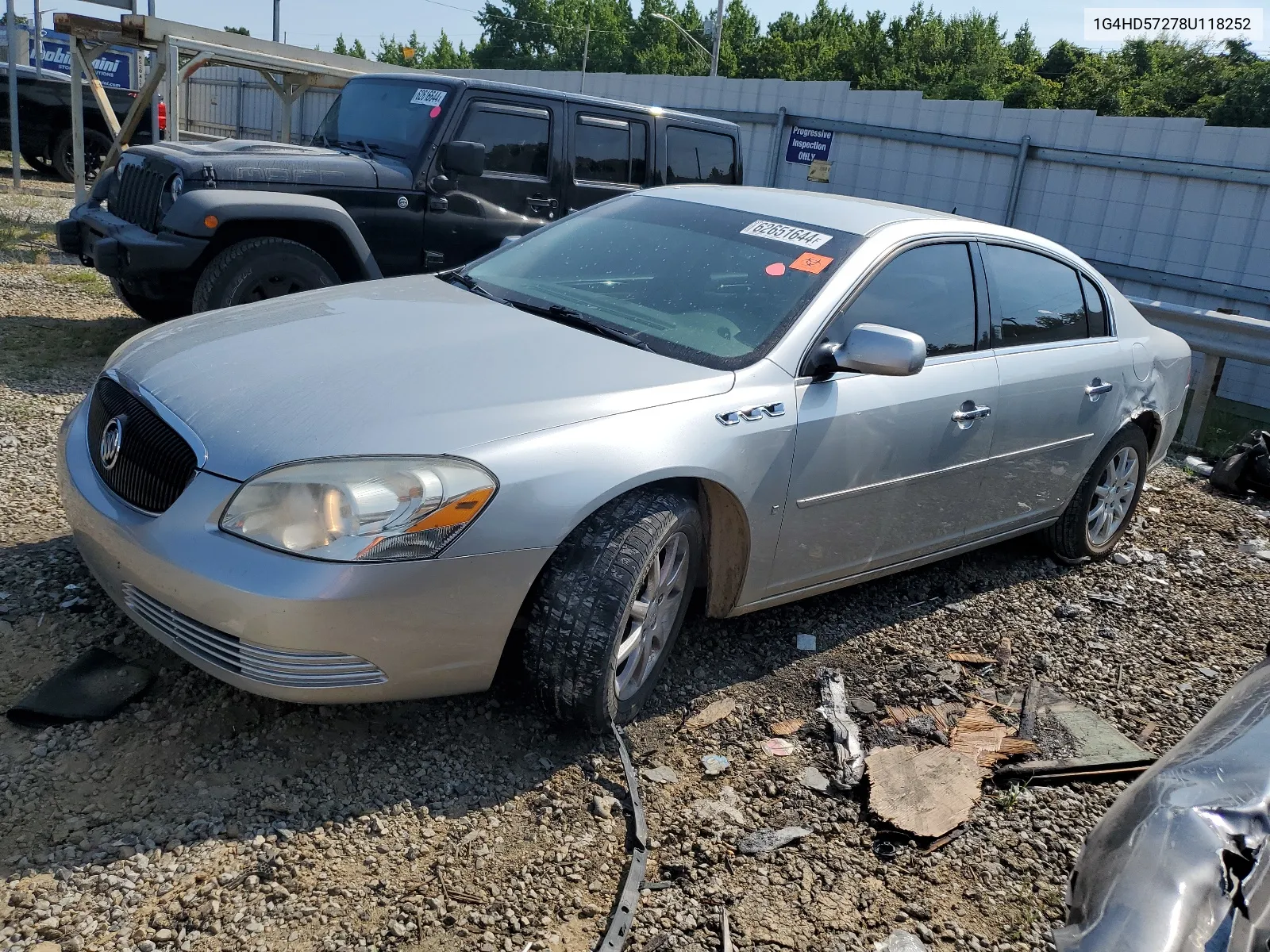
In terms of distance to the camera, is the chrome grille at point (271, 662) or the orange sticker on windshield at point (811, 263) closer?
the chrome grille at point (271, 662)

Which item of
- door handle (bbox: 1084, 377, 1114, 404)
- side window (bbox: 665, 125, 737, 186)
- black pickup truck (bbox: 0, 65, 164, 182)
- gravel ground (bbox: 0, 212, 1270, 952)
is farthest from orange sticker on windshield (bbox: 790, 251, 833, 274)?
black pickup truck (bbox: 0, 65, 164, 182)

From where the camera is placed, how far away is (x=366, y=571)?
259 centimetres

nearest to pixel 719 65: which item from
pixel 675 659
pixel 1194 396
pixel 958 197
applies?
pixel 958 197

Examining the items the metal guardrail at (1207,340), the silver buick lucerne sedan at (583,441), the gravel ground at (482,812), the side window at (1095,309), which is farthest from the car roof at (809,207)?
the metal guardrail at (1207,340)

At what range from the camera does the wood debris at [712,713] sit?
11.3 ft

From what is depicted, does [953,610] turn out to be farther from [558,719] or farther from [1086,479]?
[558,719]

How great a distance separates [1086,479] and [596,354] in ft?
9.25

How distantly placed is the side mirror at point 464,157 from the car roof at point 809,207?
8.30 feet

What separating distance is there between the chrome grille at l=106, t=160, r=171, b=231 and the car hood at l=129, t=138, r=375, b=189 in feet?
0.36

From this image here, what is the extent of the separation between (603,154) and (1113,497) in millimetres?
4338

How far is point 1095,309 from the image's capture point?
4934 mm

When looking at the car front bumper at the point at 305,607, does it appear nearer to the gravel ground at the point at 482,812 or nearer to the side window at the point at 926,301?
the gravel ground at the point at 482,812

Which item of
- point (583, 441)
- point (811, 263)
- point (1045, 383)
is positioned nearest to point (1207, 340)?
point (1045, 383)

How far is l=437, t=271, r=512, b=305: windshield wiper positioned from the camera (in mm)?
3910
